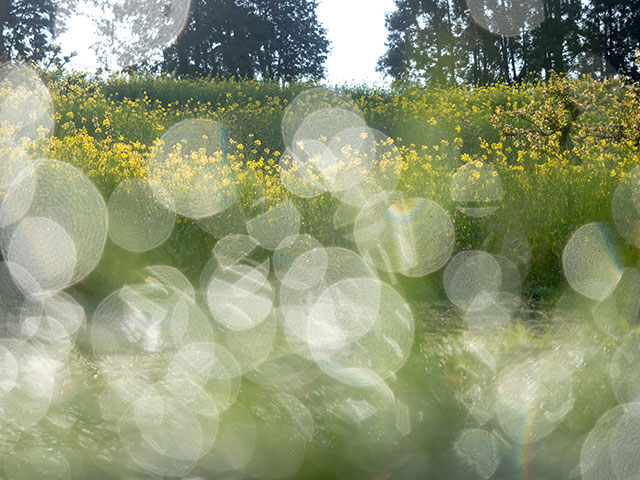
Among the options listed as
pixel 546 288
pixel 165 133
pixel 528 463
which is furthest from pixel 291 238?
pixel 165 133

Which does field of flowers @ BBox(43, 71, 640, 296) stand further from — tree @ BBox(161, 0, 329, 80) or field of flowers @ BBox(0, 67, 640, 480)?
tree @ BBox(161, 0, 329, 80)

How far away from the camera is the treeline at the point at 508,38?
88.0 ft

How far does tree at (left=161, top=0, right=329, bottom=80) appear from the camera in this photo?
2952 cm

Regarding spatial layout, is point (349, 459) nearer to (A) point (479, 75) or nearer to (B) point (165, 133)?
(B) point (165, 133)

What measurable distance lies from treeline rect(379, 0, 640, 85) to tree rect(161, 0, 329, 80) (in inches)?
163

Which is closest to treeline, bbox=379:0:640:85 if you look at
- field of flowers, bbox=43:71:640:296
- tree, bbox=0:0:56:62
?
field of flowers, bbox=43:71:640:296

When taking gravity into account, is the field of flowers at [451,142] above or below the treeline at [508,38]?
below

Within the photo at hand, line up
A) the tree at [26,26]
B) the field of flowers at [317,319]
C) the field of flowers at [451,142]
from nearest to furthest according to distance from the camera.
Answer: the field of flowers at [317,319]
the field of flowers at [451,142]
the tree at [26,26]

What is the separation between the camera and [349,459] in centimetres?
393

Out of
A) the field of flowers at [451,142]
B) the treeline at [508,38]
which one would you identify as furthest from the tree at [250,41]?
the field of flowers at [451,142]

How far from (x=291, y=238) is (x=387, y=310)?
1246mm

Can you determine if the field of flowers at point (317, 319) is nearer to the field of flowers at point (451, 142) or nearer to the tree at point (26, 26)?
the field of flowers at point (451, 142)

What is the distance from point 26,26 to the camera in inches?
1064

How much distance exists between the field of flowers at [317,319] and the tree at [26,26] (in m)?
21.3
